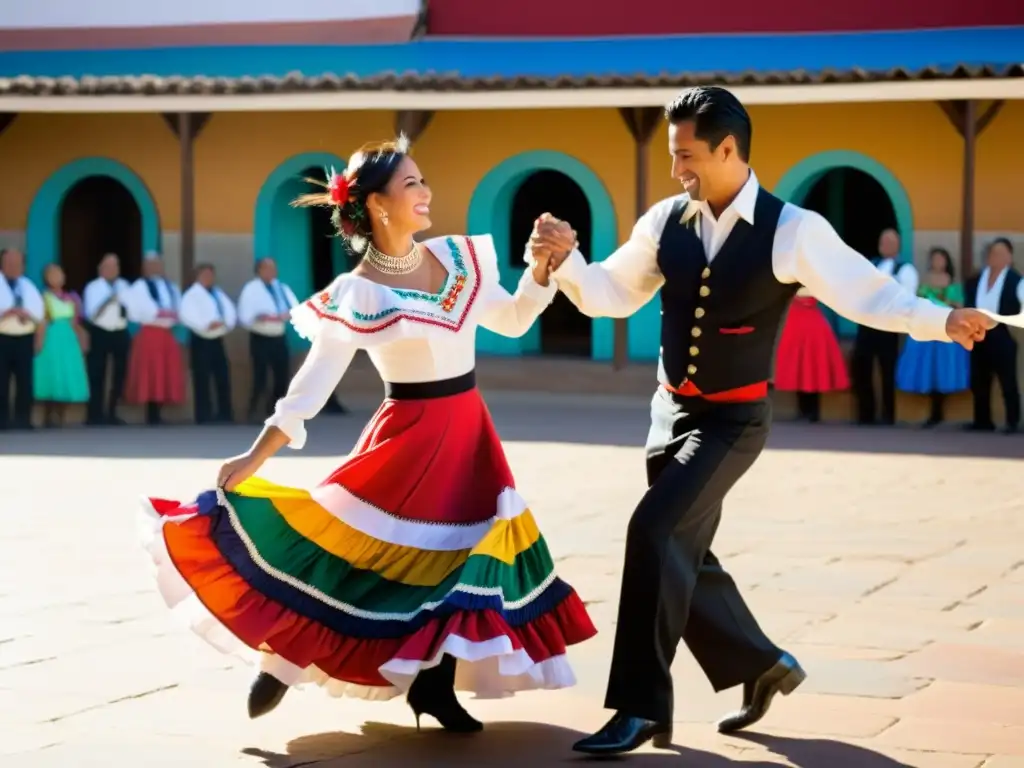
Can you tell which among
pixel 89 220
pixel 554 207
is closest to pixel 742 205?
pixel 89 220

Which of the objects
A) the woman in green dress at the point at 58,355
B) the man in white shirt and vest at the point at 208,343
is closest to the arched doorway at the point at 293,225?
the man in white shirt and vest at the point at 208,343

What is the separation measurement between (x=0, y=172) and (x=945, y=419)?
10017 mm

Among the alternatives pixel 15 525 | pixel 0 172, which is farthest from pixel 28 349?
pixel 15 525

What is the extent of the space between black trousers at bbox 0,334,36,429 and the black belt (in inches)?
438

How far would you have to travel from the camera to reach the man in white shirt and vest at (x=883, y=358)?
15.5 meters

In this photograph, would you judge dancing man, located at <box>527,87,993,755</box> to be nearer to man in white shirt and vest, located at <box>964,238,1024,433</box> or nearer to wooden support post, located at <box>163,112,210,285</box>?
man in white shirt and vest, located at <box>964,238,1024,433</box>

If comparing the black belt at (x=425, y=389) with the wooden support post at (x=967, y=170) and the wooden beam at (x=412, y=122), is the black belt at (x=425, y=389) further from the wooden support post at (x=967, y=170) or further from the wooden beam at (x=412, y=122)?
the wooden beam at (x=412, y=122)

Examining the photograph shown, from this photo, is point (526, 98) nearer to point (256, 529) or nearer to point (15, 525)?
point (15, 525)

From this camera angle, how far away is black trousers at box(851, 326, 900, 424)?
15.5m

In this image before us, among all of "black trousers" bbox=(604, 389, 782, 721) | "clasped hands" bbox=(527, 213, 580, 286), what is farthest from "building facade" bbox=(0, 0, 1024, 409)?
"black trousers" bbox=(604, 389, 782, 721)

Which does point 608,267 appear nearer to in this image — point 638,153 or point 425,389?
point 425,389

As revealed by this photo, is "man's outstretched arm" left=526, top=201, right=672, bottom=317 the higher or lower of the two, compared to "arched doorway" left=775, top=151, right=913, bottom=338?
lower

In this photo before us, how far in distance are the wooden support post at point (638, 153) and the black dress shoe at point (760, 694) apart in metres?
11.5

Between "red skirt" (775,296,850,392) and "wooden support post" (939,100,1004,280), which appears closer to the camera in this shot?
"red skirt" (775,296,850,392)
